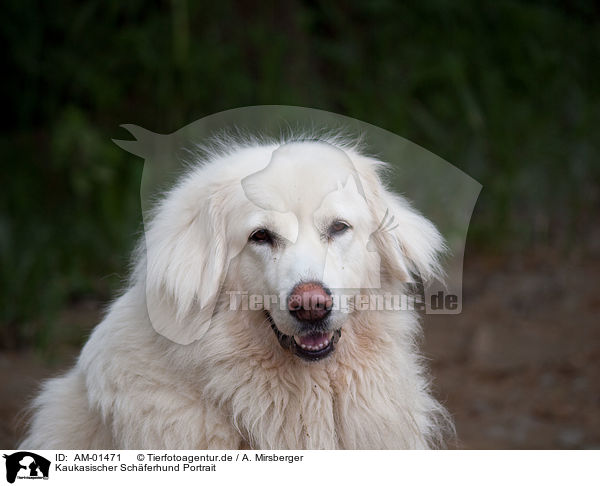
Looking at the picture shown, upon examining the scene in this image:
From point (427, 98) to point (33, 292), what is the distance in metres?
4.19

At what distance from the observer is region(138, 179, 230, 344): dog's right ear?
9.81 ft

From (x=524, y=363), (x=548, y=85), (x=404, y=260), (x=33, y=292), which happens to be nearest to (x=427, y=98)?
(x=548, y=85)

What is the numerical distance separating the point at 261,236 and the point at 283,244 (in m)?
0.11

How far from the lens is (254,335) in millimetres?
3018

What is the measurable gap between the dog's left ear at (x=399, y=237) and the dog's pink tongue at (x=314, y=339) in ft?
1.60

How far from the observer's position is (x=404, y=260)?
3.23m

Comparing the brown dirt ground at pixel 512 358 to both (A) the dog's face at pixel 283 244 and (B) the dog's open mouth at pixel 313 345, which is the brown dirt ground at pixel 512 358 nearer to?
(A) the dog's face at pixel 283 244

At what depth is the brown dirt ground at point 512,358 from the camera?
568 centimetres

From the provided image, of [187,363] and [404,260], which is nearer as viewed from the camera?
[187,363]

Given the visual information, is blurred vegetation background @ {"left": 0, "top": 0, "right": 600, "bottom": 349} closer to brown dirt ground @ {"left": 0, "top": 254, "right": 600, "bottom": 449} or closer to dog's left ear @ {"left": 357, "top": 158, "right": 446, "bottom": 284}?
brown dirt ground @ {"left": 0, "top": 254, "right": 600, "bottom": 449}

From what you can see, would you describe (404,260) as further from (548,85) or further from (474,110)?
(548,85)

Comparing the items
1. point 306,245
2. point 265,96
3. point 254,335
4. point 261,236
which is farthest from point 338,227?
point 265,96
